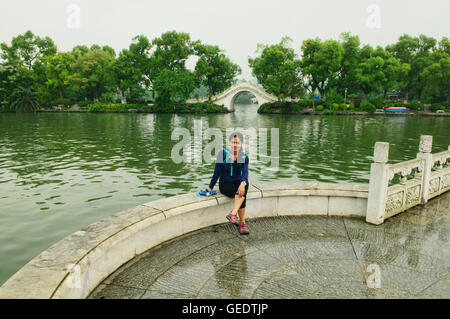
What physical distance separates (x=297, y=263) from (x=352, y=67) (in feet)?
191

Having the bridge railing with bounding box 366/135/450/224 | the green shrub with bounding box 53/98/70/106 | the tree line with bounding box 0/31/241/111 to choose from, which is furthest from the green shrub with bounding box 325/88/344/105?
the bridge railing with bounding box 366/135/450/224

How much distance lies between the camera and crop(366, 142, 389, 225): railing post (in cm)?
491

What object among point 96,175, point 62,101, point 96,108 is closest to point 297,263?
point 96,175

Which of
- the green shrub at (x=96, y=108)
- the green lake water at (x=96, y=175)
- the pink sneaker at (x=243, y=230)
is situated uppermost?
the green shrub at (x=96, y=108)

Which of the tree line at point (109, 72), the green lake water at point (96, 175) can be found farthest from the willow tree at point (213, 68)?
the green lake water at point (96, 175)

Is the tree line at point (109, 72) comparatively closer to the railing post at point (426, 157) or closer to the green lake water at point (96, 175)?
the green lake water at point (96, 175)

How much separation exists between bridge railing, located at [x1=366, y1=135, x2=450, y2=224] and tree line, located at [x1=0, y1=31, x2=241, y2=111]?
51.6 meters

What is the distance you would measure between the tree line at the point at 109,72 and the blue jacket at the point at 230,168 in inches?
2047

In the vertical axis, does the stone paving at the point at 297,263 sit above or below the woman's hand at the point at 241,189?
below

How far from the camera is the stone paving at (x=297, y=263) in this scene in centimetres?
338

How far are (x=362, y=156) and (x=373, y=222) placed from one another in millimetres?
11701

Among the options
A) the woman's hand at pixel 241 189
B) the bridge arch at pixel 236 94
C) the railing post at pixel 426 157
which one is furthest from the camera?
the bridge arch at pixel 236 94
